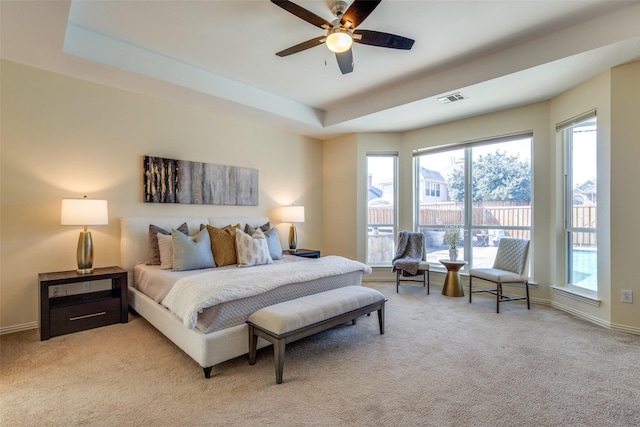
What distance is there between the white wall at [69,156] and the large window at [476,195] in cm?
336

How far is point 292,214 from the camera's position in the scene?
5125 mm

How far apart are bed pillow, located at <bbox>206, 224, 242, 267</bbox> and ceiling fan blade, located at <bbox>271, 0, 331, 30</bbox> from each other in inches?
97.1

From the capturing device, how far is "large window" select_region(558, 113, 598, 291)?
3.60 metres

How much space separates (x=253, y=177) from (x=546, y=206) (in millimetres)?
4226

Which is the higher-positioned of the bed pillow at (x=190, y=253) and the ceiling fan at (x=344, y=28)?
the ceiling fan at (x=344, y=28)

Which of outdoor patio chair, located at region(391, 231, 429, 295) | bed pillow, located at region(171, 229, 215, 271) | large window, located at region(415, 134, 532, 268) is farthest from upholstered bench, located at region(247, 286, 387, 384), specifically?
large window, located at region(415, 134, 532, 268)

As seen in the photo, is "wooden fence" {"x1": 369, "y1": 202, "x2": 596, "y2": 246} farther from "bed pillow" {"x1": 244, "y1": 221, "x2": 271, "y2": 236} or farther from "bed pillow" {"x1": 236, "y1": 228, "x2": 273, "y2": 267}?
"bed pillow" {"x1": 236, "y1": 228, "x2": 273, "y2": 267}

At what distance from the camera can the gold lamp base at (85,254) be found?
321cm

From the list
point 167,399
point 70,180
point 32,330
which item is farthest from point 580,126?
point 32,330

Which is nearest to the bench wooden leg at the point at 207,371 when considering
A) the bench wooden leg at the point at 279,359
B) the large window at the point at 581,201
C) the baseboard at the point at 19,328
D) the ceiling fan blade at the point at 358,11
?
the bench wooden leg at the point at 279,359

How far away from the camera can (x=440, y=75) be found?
3.79 metres

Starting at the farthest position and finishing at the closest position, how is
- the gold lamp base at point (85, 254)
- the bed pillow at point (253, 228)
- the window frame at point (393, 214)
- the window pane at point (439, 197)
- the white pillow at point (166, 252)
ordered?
the window frame at point (393, 214)
the window pane at point (439, 197)
the bed pillow at point (253, 228)
the white pillow at point (166, 252)
the gold lamp base at point (85, 254)

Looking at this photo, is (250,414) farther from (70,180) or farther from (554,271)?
(554,271)

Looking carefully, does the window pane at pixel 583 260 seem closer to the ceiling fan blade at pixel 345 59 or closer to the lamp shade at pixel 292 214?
the ceiling fan blade at pixel 345 59
